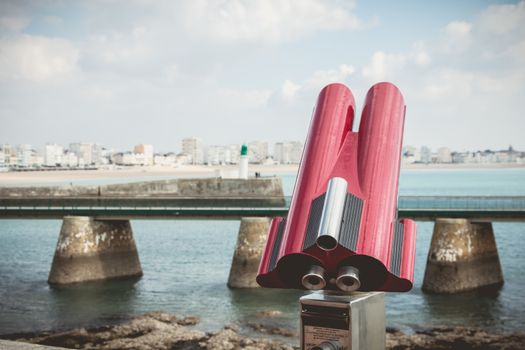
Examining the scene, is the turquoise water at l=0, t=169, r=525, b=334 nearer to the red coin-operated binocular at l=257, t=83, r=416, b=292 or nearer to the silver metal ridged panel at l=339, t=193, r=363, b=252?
the red coin-operated binocular at l=257, t=83, r=416, b=292

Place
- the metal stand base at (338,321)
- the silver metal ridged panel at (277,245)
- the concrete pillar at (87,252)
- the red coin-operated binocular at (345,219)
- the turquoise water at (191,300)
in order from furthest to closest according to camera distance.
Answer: the concrete pillar at (87,252)
the turquoise water at (191,300)
the silver metal ridged panel at (277,245)
the metal stand base at (338,321)
the red coin-operated binocular at (345,219)

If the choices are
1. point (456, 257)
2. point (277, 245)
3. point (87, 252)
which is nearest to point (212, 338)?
point (456, 257)

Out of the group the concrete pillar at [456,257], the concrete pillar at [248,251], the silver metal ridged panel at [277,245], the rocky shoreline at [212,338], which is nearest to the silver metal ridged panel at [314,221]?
the silver metal ridged panel at [277,245]

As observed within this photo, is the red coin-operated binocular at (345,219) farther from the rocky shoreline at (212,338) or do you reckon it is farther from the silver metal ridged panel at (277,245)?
the rocky shoreline at (212,338)

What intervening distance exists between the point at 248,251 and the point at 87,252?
9.65m

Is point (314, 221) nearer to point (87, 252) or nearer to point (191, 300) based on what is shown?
point (191, 300)

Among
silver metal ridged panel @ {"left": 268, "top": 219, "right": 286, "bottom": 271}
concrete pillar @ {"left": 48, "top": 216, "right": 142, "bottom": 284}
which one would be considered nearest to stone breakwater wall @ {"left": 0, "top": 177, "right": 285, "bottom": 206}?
concrete pillar @ {"left": 48, "top": 216, "right": 142, "bottom": 284}

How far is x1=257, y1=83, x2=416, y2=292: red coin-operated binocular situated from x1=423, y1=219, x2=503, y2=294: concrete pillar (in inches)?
899

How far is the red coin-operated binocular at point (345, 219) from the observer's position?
608 centimetres

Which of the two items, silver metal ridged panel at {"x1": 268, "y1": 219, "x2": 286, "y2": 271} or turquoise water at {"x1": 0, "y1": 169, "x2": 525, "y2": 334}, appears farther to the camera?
turquoise water at {"x1": 0, "y1": 169, "x2": 525, "y2": 334}

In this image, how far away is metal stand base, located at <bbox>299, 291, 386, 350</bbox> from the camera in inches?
249

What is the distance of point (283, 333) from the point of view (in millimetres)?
22766

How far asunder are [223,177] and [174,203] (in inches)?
838

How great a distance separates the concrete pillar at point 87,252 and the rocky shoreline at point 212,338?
903 centimetres
